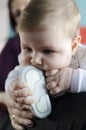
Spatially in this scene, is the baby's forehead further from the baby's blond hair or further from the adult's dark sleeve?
the adult's dark sleeve

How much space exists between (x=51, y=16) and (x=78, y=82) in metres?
0.17

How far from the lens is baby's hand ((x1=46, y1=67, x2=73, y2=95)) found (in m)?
0.74

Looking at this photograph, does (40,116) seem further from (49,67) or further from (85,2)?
(85,2)

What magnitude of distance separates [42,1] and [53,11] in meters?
0.04

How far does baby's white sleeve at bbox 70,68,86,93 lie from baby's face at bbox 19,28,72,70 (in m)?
0.05

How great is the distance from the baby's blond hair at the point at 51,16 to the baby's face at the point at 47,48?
17mm

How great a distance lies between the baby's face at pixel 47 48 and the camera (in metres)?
0.73

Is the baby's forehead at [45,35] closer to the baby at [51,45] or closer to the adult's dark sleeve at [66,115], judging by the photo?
the baby at [51,45]

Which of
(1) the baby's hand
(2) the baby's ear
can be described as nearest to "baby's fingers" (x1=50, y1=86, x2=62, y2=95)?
(1) the baby's hand

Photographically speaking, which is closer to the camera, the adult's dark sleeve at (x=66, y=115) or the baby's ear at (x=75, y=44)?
the adult's dark sleeve at (x=66, y=115)

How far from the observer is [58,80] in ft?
2.48

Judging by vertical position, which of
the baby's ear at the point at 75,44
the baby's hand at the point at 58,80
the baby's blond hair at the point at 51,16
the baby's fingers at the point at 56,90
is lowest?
the baby's fingers at the point at 56,90

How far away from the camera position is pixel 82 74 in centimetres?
73

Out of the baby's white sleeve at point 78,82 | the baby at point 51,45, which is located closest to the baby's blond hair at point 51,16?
the baby at point 51,45
